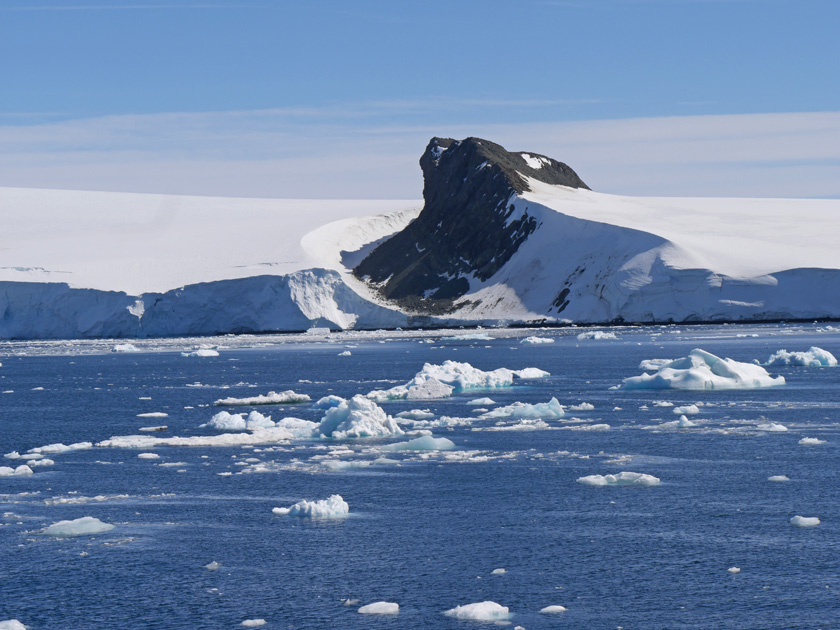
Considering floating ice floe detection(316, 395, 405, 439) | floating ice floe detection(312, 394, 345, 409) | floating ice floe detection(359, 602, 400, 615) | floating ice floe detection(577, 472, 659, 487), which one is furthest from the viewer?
floating ice floe detection(312, 394, 345, 409)

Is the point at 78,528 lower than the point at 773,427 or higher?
lower

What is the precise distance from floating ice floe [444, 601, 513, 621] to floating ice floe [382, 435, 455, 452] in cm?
1054

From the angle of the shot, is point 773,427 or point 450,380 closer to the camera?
point 773,427

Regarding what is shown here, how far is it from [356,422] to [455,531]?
898 centimetres

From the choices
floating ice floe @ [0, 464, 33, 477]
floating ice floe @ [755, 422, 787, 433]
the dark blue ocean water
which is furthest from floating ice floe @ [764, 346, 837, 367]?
floating ice floe @ [0, 464, 33, 477]

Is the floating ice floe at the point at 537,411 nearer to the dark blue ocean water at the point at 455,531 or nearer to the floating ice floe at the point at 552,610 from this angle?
the dark blue ocean water at the point at 455,531

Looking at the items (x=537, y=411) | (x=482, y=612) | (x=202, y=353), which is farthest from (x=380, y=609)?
(x=202, y=353)

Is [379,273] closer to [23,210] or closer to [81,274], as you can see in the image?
[81,274]

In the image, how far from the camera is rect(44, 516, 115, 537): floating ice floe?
14883mm

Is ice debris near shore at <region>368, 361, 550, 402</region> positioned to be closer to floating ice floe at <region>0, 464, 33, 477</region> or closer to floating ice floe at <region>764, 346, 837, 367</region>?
floating ice floe at <region>764, 346, 837, 367</region>

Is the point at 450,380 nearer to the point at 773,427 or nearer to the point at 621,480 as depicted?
the point at 773,427

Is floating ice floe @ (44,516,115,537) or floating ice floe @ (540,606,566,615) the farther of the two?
floating ice floe @ (44,516,115,537)

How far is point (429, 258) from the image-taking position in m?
94.5

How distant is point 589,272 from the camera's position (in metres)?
80.1
